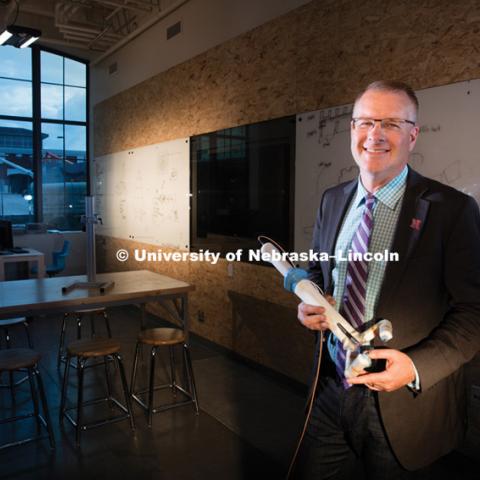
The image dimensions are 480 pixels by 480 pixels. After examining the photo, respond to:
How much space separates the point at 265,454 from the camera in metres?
2.78

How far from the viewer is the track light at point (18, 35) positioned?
15.6ft

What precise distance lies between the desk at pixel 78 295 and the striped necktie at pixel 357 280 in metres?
2.07

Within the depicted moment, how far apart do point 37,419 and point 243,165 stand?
2.56 m

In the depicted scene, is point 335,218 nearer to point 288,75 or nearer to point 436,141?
point 436,141

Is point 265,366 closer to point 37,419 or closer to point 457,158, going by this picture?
point 37,419

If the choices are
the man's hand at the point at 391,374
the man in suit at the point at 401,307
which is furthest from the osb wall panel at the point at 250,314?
the man's hand at the point at 391,374

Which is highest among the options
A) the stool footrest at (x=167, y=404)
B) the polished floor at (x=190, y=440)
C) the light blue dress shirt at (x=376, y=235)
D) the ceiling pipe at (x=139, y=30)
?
the ceiling pipe at (x=139, y=30)

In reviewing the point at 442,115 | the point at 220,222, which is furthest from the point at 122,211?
the point at 442,115

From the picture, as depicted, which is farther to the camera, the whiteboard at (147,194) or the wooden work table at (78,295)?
the whiteboard at (147,194)

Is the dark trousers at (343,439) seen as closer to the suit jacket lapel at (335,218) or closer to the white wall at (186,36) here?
the suit jacket lapel at (335,218)

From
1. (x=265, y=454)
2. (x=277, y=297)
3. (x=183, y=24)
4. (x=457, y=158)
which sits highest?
(x=183, y=24)

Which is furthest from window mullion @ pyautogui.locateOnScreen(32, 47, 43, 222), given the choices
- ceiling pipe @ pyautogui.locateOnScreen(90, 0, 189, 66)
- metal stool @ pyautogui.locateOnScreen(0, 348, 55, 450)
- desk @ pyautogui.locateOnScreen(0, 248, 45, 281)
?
metal stool @ pyautogui.locateOnScreen(0, 348, 55, 450)

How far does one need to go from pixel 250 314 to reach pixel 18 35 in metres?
3.72

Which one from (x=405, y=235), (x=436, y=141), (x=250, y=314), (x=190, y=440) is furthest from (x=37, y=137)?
(x=405, y=235)
